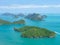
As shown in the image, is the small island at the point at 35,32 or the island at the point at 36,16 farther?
the island at the point at 36,16

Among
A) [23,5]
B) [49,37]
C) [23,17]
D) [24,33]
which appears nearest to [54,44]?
[49,37]

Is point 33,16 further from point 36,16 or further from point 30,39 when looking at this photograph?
point 30,39

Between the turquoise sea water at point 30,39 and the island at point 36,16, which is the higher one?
the island at point 36,16

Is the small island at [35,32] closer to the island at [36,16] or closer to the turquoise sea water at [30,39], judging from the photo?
the turquoise sea water at [30,39]

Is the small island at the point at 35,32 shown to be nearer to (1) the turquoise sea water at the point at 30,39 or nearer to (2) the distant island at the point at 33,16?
(1) the turquoise sea water at the point at 30,39

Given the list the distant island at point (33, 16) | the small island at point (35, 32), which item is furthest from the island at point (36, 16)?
the small island at point (35, 32)

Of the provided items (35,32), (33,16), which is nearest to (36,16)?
(33,16)

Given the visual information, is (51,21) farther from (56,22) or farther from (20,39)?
(20,39)
